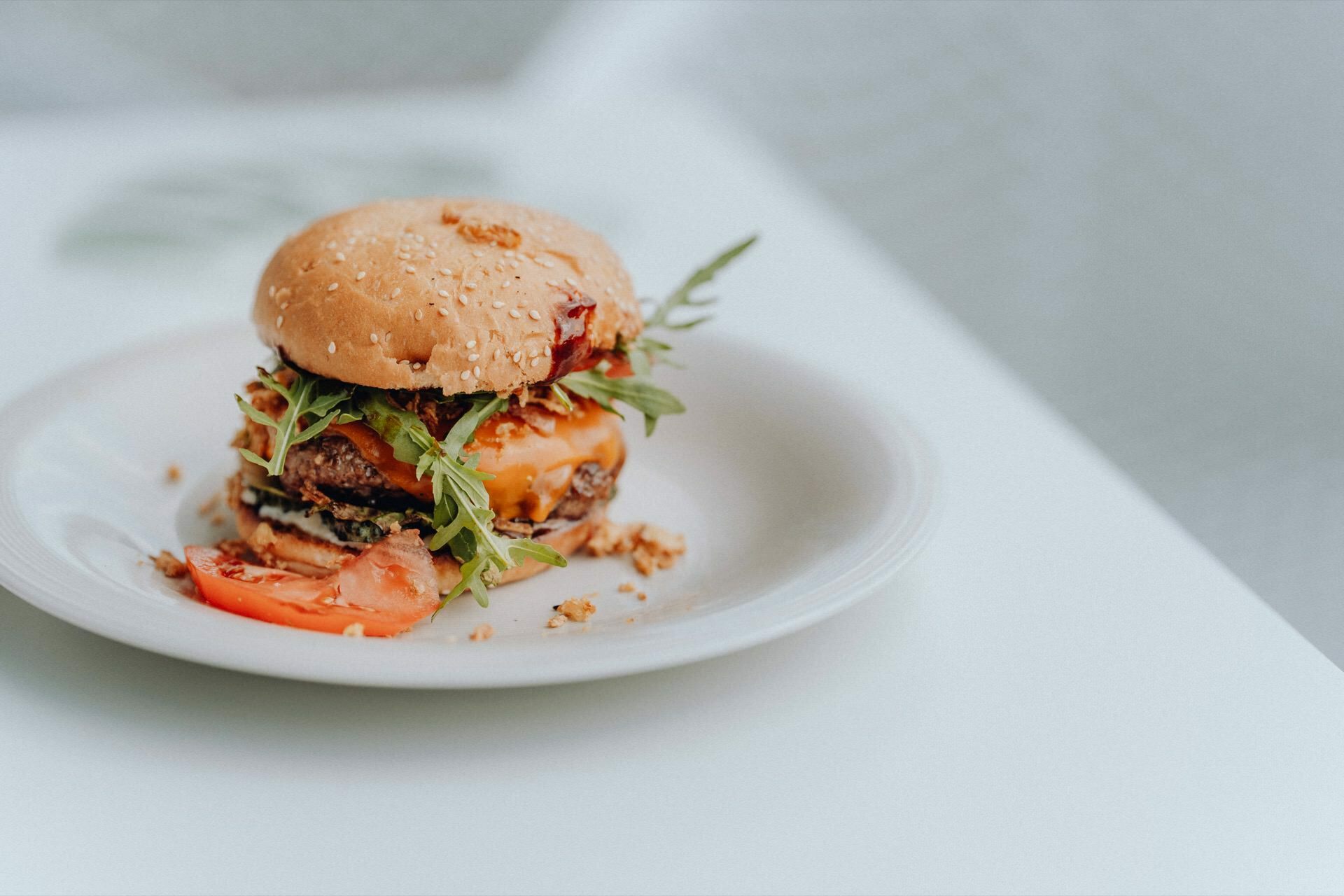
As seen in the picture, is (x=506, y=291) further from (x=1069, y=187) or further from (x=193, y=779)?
(x=1069, y=187)

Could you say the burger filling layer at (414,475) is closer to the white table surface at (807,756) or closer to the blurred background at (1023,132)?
the white table surface at (807,756)

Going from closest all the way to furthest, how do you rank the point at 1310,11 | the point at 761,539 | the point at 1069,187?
the point at 761,539 < the point at 1310,11 < the point at 1069,187

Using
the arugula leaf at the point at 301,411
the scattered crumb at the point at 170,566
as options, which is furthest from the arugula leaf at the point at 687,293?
the scattered crumb at the point at 170,566

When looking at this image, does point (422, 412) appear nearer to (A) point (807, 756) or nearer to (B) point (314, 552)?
(B) point (314, 552)

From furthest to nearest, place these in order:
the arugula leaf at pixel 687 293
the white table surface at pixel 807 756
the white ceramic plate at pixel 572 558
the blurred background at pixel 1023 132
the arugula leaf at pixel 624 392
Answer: the blurred background at pixel 1023 132
the arugula leaf at pixel 687 293
the arugula leaf at pixel 624 392
the white ceramic plate at pixel 572 558
the white table surface at pixel 807 756

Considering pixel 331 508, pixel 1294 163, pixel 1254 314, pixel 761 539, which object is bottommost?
pixel 331 508

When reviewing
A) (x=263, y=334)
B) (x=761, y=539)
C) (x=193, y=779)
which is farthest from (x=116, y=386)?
(x=761, y=539)

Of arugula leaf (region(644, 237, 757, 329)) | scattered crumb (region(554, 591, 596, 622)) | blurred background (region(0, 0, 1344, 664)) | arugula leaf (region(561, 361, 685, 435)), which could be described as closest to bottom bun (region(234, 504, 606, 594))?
scattered crumb (region(554, 591, 596, 622))
